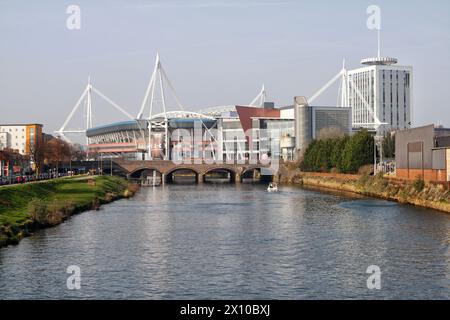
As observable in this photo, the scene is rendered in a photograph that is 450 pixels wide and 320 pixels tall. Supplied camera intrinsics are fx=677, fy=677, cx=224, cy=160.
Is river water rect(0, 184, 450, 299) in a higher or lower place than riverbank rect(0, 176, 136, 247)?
lower

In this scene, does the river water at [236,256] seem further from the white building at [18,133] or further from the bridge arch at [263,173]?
the white building at [18,133]

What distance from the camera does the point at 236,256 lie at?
34.4 metres

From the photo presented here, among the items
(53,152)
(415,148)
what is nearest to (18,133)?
(53,152)

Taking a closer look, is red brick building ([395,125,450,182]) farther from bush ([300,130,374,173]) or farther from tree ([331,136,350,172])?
tree ([331,136,350,172])

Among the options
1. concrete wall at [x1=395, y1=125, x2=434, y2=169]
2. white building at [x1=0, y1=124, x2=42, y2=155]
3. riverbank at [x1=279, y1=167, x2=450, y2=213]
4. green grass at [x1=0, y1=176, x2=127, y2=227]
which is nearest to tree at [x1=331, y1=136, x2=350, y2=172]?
riverbank at [x1=279, y1=167, x2=450, y2=213]

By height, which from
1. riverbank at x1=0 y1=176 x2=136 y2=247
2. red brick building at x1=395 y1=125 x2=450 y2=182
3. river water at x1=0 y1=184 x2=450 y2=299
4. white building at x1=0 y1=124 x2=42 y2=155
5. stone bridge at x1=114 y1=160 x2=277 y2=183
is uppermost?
white building at x1=0 y1=124 x2=42 y2=155

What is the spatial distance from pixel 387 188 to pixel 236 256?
141ft

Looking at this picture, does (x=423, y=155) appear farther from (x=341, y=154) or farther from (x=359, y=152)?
(x=341, y=154)

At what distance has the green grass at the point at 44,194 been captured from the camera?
4597 cm

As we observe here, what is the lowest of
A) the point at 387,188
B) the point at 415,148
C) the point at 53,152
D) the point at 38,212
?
the point at 38,212

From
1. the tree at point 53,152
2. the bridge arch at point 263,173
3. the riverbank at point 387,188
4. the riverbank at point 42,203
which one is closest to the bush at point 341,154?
the riverbank at point 387,188

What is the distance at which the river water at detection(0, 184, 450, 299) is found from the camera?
26.9m
